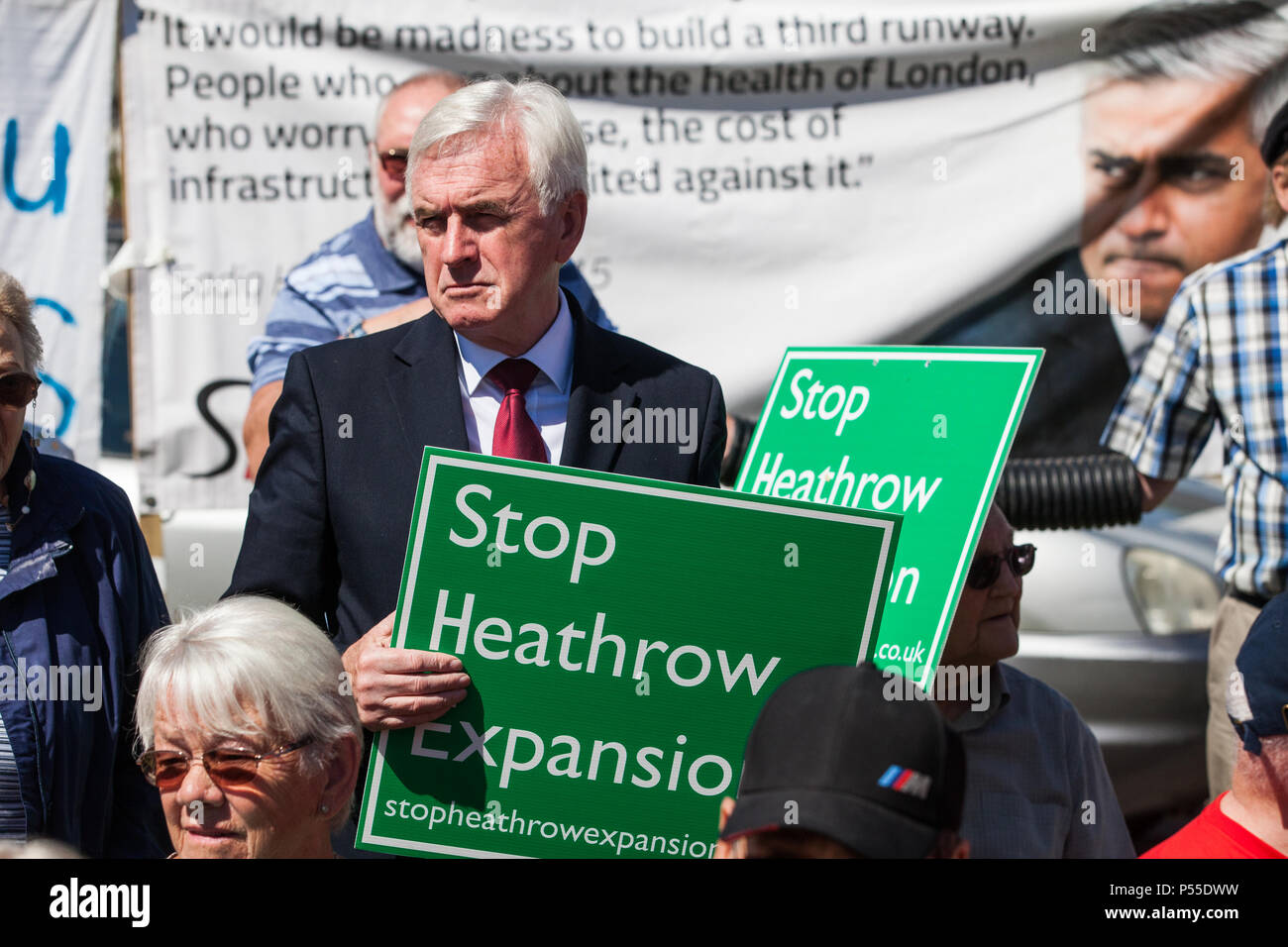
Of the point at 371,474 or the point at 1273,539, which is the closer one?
the point at 371,474

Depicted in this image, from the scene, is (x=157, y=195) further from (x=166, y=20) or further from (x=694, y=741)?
(x=694, y=741)

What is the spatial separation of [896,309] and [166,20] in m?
2.40

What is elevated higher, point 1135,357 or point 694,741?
point 1135,357

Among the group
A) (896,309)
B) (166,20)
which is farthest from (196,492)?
(896,309)

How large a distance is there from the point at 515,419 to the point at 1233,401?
2.53 meters

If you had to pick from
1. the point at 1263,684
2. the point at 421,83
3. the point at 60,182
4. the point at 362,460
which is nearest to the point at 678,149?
the point at 421,83

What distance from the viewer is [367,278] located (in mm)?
4332

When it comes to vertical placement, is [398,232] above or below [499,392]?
above

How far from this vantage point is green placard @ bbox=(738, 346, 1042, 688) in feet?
8.03

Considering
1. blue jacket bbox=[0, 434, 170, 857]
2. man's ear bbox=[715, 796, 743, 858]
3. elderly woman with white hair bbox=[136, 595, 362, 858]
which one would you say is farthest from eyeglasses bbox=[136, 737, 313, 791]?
man's ear bbox=[715, 796, 743, 858]

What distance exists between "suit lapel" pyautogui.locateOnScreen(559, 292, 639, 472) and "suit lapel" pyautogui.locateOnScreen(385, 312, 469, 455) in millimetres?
188

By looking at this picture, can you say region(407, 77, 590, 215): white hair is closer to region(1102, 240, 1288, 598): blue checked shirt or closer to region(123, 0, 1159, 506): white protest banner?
region(123, 0, 1159, 506): white protest banner

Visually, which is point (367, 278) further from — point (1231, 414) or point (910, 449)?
point (1231, 414)
